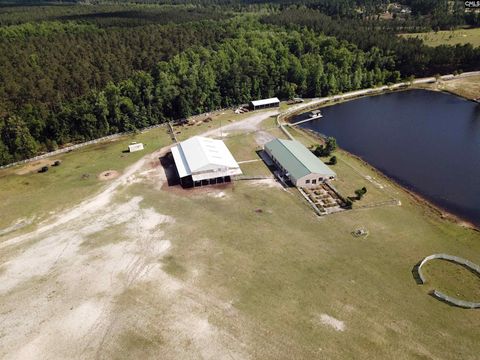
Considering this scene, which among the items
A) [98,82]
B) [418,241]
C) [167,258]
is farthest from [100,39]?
[418,241]

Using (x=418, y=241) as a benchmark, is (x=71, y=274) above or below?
above

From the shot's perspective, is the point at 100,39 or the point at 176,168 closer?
the point at 176,168

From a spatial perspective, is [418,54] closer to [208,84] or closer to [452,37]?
[452,37]

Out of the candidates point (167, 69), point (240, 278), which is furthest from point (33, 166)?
point (240, 278)

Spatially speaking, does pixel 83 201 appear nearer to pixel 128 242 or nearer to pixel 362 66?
pixel 128 242

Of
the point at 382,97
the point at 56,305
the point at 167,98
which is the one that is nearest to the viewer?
the point at 56,305

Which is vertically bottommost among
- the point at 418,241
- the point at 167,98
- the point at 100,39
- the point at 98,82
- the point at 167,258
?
the point at 418,241

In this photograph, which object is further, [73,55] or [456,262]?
[73,55]
